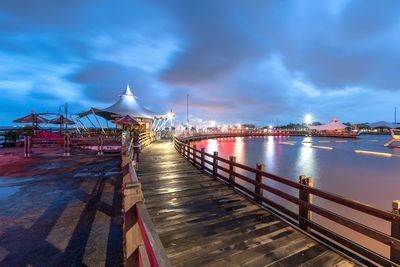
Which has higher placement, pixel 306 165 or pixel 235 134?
pixel 235 134

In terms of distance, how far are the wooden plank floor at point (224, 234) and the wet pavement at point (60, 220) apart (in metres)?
1.16

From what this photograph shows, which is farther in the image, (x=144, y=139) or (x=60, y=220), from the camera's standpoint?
(x=144, y=139)

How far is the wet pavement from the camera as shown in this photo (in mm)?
3846

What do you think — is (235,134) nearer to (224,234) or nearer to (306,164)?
(306,164)

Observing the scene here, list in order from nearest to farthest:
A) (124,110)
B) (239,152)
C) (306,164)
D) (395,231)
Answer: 1. (395,231)
2. (306,164)
3. (124,110)
4. (239,152)

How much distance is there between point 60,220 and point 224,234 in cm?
432

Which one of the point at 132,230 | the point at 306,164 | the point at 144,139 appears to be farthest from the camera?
the point at 306,164

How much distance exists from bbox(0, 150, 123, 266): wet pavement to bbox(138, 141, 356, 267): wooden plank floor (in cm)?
116

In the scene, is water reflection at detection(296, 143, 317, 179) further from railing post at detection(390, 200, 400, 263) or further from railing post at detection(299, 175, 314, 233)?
railing post at detection(390, 200, 400, 263)

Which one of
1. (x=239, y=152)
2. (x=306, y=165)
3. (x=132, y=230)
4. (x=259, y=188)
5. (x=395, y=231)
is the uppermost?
(x=132, y=230)

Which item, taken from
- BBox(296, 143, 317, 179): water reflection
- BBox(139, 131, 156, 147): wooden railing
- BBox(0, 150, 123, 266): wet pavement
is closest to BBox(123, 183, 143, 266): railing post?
BBox(0, 150, 123, 266): wet pavement

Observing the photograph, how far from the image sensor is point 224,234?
14.0 feet

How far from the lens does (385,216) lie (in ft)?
10.6

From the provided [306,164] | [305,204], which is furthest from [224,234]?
[306,164]
